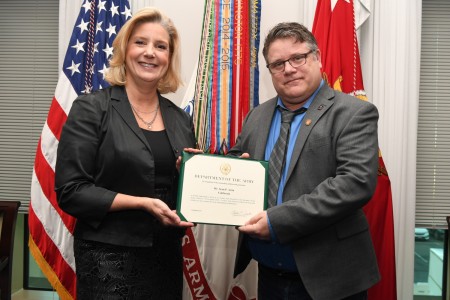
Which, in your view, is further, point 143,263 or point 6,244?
point 6,244

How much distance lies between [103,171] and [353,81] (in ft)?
5.65

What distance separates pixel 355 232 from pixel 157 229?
85 centimetres

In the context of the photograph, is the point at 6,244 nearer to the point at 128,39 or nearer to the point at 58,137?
→ the point at 58,137

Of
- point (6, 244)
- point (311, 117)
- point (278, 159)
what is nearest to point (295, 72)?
point (311, 117)

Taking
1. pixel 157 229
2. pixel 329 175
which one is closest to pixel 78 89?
pixel 157 229

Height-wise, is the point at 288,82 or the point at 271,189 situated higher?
the point at 288,82

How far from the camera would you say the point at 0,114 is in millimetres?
3639

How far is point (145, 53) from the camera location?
195 centimetres

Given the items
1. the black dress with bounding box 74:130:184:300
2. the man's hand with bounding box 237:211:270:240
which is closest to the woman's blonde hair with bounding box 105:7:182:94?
the black dress with bounding box 74:130:184:300

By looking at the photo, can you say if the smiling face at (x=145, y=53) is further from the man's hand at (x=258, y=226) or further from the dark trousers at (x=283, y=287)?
the dark trousers at (x=283, y=287)

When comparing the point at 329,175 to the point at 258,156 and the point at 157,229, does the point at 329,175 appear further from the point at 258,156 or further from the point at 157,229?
the point at 157,229

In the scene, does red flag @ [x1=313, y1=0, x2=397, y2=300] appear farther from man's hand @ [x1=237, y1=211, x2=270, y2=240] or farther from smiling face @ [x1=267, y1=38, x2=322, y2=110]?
man's hand @ [x1=237, y1=211, x2=270, y2=240]

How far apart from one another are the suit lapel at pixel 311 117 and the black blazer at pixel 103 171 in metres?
0.60

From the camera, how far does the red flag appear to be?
2736 millimetres
